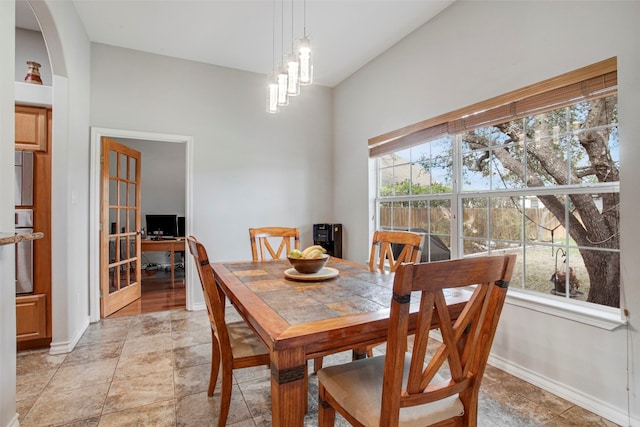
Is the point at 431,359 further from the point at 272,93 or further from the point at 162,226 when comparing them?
the point at 162,226

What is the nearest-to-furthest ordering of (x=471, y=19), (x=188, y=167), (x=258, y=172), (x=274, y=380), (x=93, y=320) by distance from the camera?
(x=274, y=380)
(x=471, y=19)
(x=93, y=320)
(x=188, y=167)
(x=258, y=172)

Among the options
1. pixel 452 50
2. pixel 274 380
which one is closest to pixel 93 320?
pixel 274 380

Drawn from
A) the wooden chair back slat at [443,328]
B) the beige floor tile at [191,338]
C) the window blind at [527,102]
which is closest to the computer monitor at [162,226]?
the beige floor tile at [191,338]

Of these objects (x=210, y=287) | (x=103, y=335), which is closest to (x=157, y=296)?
(x=103, y=335)

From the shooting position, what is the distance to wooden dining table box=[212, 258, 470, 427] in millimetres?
1016

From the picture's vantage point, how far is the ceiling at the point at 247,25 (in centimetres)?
274

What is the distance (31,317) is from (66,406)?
3.84 feet

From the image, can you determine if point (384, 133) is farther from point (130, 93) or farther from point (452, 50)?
point (130, 93)

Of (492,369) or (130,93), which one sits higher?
(130,93)

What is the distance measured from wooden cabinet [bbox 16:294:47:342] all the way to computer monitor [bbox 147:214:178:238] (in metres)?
2.97

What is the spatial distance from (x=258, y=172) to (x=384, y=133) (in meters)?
1.65

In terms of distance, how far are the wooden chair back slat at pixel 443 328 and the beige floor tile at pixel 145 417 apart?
4.57 feet

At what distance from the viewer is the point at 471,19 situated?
252 cm

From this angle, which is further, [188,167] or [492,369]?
[188,167]
